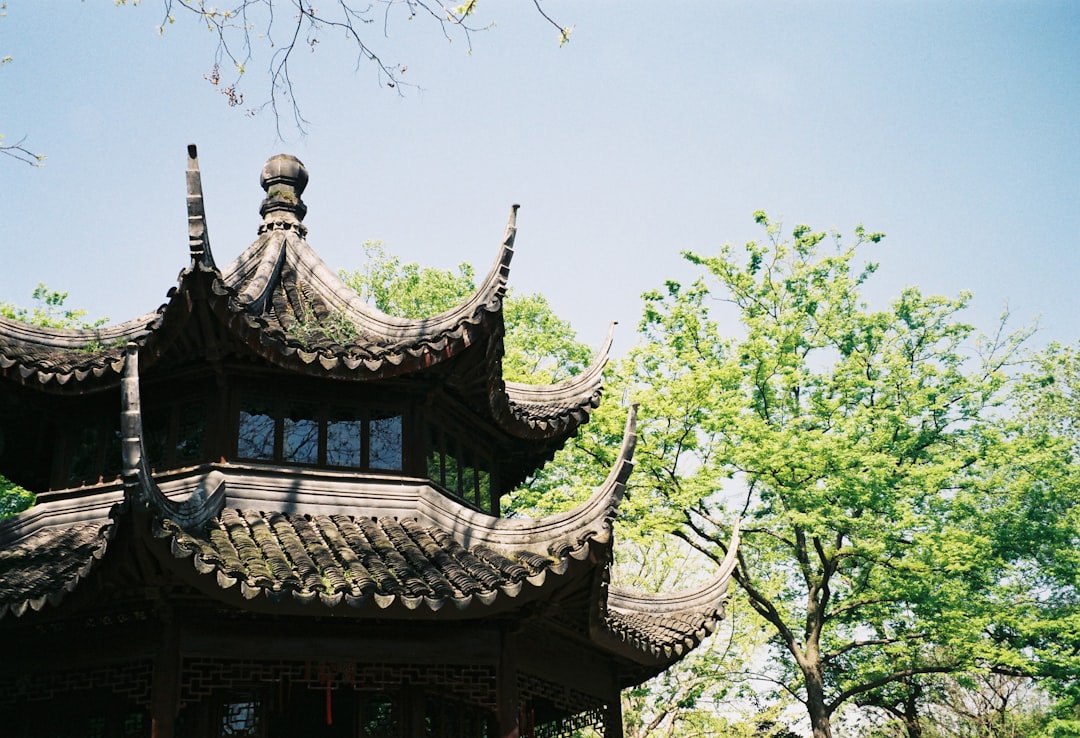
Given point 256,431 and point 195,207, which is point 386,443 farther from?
point 195,207

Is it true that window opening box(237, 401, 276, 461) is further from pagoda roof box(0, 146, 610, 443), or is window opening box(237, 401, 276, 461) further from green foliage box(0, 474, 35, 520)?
green foliage box(0, 474, 35, 520)

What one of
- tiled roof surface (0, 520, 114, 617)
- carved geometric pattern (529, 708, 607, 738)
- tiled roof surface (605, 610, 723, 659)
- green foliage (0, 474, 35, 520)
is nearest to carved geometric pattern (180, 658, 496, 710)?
tiled roof surface (0, 520, 114, 617)

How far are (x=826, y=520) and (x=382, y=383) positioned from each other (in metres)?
12.4

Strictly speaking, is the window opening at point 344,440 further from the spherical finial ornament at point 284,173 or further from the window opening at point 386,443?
the spherical finial ornament at point 284,173

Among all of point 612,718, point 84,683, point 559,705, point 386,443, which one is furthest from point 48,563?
point 612,718

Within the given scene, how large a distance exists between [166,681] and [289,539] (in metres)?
1.34

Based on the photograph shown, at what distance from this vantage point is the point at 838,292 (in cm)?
2327

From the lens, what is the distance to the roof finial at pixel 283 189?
37.4 ft

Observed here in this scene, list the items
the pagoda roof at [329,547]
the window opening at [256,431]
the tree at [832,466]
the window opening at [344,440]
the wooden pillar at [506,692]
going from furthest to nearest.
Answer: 1. the tree at [832,466]
2. the window opening at [344,440]
3. the window opening at [256,431]
4. the wooden pillar at [506,692]
5. the pagoda roof at [329,547]

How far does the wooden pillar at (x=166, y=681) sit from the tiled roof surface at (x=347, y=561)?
2.28 ft

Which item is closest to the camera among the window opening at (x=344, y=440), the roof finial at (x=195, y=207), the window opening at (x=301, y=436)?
the roof finial at (x=195, y=207)

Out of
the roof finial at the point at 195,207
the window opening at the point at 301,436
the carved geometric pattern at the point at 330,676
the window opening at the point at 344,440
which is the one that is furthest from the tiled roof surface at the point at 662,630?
the roof finial at the point at 195,207

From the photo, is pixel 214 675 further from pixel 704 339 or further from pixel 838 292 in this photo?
pixel 838 292

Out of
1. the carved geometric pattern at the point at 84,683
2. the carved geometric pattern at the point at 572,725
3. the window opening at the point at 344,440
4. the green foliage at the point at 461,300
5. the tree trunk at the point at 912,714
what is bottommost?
the carved geometric pattern at the point at 572,725
